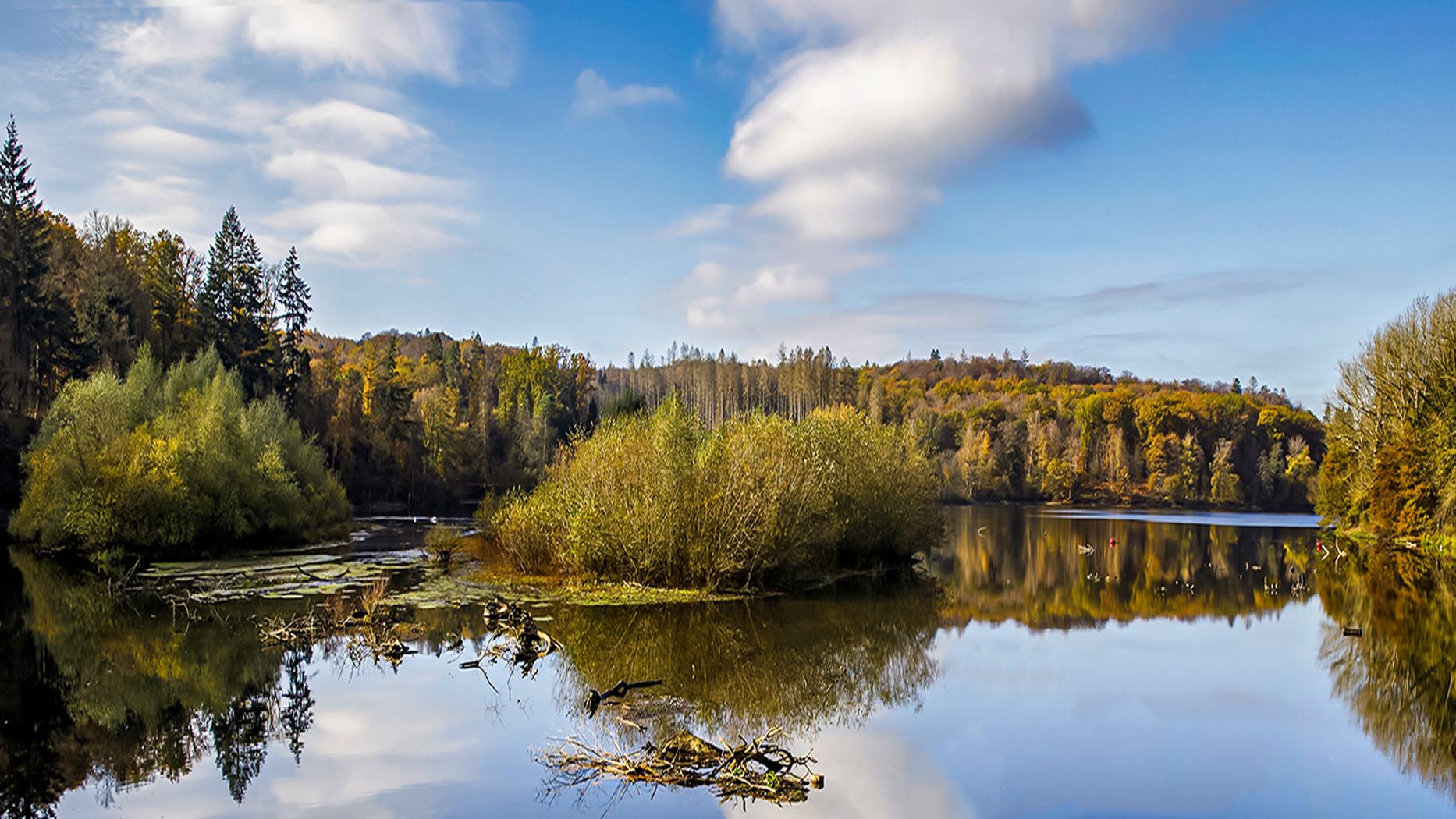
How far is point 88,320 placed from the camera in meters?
49.1

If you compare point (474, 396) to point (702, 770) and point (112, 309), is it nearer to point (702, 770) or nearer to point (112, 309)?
point (112, 309)

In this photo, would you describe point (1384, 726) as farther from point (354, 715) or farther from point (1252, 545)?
point (1252, 545)

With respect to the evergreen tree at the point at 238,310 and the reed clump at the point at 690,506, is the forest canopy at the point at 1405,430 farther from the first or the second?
Result: the evergreen tree at the point at 238,310

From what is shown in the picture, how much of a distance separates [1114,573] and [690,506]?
2054cm

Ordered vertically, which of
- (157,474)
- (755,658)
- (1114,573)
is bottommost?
(1114,573)

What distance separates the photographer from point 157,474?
32.3 m

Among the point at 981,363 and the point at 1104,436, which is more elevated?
the point at 981,363

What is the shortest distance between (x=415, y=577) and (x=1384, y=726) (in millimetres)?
24615

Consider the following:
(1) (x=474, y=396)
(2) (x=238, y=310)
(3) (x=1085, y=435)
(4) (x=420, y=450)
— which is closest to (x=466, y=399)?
(1) (x=474, y=396)

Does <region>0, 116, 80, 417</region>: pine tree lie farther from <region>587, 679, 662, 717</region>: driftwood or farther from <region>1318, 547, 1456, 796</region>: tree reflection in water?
<region>1318, 547, 1456, 796</region>: tree reflection in water

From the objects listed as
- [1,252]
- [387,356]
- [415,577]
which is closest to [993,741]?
[415,577]

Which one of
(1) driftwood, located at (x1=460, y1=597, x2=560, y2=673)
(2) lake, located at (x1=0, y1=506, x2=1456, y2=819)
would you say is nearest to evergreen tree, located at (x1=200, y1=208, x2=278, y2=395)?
(2) lake, located at (x1=0, y1=506, x2=1456, y2=819)

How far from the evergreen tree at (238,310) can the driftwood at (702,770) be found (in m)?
50.6

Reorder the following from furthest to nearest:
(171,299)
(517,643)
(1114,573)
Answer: (171,299) < (1114,573) < (517,643)
